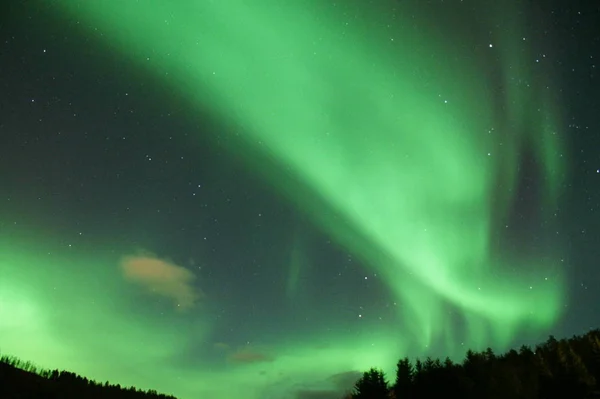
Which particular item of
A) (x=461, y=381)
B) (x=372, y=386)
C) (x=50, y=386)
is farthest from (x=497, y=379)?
(x=50, y=386)

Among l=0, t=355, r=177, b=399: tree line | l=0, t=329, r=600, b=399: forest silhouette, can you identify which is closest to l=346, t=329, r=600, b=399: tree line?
l=0, t=329, r=600, b=399: forest silhouette

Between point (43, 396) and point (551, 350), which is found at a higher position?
point (551, 350)

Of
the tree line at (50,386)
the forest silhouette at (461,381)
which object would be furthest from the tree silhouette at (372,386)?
the tree line at (50,386)

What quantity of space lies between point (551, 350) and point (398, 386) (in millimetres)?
15584

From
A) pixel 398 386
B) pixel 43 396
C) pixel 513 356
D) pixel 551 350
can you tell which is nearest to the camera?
pixel 43 396

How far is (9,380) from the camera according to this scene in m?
35.6

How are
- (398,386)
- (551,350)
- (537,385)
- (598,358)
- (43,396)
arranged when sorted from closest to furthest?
(43,396) → (537,385) → (598,358) → (398,386) → (551,350)

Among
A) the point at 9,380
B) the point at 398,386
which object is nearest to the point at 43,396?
the point at 9,380

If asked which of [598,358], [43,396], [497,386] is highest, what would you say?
[598,358]

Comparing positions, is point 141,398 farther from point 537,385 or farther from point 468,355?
point 537,385

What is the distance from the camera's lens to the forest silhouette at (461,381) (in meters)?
36.2

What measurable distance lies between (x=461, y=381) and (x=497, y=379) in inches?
115

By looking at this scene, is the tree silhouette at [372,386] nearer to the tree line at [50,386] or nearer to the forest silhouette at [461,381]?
the forest silhouette at [461,381]

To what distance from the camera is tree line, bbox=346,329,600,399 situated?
3669cm
